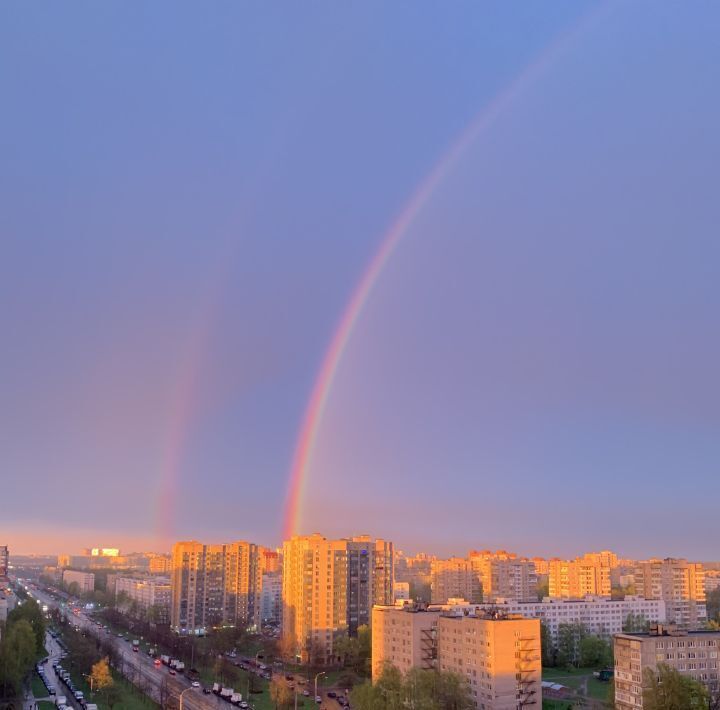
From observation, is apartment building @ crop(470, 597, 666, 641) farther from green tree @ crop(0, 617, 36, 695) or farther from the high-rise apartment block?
green tree @ crop(0, 617, 36, 695)

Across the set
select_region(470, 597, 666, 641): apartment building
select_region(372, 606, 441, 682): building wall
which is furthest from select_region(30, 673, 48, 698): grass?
select_region(470, 597, 666, 641): apartment building

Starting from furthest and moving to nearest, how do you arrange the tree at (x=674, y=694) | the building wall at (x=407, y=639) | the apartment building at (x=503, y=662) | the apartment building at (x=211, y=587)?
the apartment building at (x=211, y=587) → the building wall at (x=407, y=639) → the apartment building at (x=503, y=662) → the tree at (x=674, y=694)

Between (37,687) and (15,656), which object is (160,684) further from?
(15,656)

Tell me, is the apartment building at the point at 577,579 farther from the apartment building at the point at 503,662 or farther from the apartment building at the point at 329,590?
the apartment building at the point at 503,662

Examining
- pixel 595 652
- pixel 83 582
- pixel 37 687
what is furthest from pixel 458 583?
pixel 83 582

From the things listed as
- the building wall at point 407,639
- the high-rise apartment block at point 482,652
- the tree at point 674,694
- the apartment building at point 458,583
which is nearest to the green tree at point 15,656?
the building wall at point 407,639

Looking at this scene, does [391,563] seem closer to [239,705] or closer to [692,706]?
[239,705]
